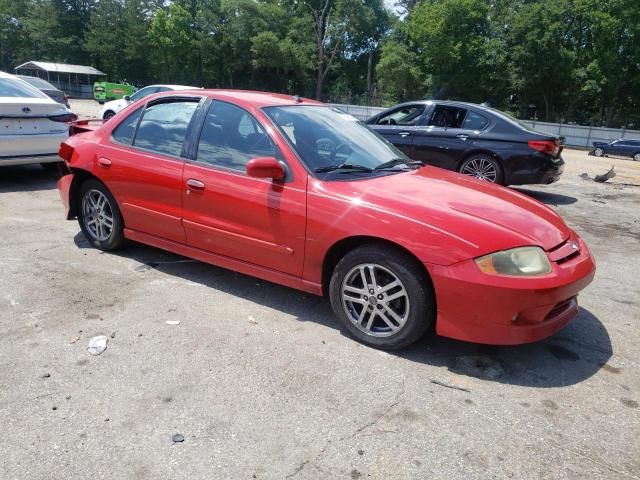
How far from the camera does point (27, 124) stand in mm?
6992

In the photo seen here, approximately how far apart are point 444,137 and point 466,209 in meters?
5.68

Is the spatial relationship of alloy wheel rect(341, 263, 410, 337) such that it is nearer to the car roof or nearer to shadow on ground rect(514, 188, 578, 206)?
the car roof

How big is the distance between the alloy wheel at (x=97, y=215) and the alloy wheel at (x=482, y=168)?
230 inches

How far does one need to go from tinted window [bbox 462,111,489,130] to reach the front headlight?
5.94m

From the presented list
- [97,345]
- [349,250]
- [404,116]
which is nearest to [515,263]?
[349,250]

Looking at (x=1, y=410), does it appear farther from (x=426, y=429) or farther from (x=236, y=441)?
(x=426, y=429)

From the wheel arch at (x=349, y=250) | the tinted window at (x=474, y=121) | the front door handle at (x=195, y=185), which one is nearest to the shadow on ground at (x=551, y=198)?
the tinted window at (x=474, y=121)

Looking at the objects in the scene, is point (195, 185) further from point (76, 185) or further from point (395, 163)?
point (76, 185)

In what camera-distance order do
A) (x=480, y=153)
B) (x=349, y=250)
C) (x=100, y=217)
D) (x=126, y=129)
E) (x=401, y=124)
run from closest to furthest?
(x=349, y=250) → (x=126, y=129) → (x=100, y=217) → (x=480, y=153) → (x=401, y=124)

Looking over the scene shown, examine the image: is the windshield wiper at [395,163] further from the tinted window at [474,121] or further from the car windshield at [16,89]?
the car windshield at [16,89]

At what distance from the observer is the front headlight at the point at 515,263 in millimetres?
2920

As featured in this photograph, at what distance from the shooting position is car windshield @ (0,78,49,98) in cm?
711

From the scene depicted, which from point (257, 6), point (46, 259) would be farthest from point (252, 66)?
point (46, 259)

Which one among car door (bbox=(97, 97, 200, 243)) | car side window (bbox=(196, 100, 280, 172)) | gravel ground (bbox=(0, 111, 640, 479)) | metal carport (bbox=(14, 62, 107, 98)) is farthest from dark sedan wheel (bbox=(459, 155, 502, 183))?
metal carport (bbox=(14, 62, 107, 98))
